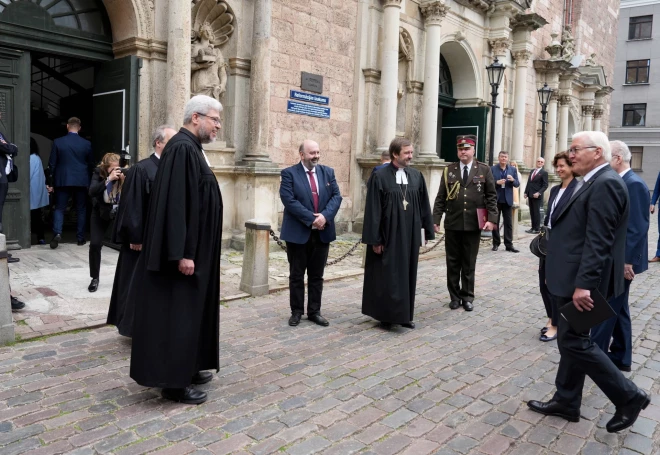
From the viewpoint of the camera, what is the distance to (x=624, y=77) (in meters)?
40.3

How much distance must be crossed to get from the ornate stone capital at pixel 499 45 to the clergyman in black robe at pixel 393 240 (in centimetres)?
1266

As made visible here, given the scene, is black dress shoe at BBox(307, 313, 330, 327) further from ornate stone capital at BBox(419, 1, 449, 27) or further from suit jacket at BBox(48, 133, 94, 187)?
ornate stone capital at BBox(419, 1, 449, 27)

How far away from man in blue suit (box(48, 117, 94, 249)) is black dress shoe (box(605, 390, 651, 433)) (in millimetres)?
8072

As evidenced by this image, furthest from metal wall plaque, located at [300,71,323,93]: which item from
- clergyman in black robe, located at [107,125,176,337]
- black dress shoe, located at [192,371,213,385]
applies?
black dress shoe, located at [192,371,213,385]

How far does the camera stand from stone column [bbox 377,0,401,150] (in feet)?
41.6

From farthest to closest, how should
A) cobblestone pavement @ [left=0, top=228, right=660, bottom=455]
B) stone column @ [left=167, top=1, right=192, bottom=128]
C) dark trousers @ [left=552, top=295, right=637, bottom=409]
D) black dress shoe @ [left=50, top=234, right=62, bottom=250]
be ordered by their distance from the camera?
black dress shoe @ [left=50, top=234, right=62, bottom=250] → stone column @ [left=167, top=1, right=192, bottom=128] → dark trousers @ [left=552, top=295, right=637, bottom=409] → cobblestone pavement @ [left=0, top=228, right=660, bottom=455]

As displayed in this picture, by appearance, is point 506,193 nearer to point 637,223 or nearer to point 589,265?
point 637,223

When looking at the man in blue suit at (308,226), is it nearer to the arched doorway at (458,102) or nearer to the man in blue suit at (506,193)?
the man in blue suit at (506,193)

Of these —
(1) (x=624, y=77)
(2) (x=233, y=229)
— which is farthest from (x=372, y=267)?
(1) (x=624, y=77)

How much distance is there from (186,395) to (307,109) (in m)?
8.39

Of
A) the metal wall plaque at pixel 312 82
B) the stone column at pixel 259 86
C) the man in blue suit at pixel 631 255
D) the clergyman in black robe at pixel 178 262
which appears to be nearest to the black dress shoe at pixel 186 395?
the clergyman in black robe at pixel 178 262

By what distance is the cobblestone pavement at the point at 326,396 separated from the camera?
3.44 metres

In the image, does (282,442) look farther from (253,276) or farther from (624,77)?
(624,77)

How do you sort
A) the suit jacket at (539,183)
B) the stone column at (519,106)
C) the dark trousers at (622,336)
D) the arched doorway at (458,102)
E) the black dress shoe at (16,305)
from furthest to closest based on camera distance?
the stone column at (519,106) → the arched doorway at (458,102) → the suit jacket at (539,183) → the black dress shoe at (16,305) → the dark trousers at (622,336)
